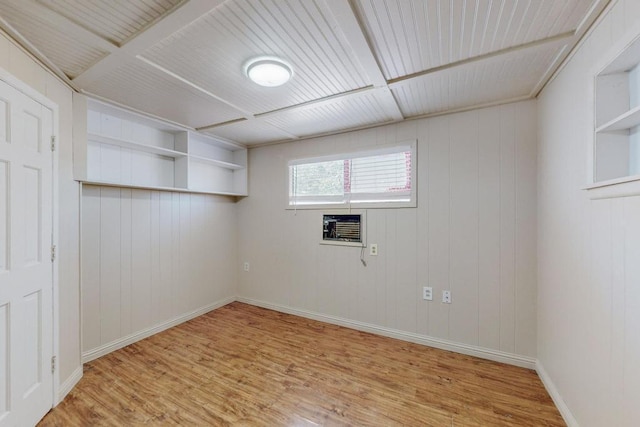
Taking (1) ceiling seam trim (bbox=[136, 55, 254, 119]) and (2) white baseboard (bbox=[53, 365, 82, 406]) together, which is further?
(2) white baseboard (bbox=[53, 365, 82, 406])

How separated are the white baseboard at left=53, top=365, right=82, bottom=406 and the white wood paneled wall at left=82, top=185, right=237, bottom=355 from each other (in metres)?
0.33

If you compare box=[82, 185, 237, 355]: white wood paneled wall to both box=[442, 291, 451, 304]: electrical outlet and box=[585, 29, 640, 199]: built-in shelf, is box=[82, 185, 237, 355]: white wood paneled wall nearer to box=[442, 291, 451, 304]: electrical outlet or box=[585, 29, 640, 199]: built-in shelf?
box=[442, 291, 451, 304]: electrical outlet

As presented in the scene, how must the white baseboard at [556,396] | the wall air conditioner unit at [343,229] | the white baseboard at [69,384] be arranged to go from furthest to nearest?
the wall air conditioner unit at [343,229] → the white baseboard at [69,384] → the white baseboard at [556,396]

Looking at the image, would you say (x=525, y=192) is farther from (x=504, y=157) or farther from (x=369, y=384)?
(x=369, y=384)

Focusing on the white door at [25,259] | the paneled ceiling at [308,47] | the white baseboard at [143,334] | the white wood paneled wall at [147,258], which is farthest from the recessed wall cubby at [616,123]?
the white baseboard at [143,334]

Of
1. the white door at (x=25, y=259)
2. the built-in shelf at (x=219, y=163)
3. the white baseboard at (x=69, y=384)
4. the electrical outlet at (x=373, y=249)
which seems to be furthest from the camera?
the built-in shelf at (x=219, y=163)

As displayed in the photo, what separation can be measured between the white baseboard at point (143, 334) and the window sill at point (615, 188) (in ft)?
12.6

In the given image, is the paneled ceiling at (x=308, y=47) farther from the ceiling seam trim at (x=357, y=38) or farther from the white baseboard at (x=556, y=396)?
the white baseboard at (x=556, y=396)

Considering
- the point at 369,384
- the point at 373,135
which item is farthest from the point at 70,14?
the point at 369,384

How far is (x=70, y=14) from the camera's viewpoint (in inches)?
52.3

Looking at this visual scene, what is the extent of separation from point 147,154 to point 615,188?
12.2 ft

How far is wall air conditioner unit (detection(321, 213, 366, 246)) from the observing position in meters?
3.10

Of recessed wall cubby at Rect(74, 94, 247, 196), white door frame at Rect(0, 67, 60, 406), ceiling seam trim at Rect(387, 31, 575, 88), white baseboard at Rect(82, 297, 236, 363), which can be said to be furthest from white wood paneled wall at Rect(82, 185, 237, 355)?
ceiling seam trim at Rect(387, 31, 575, 88)

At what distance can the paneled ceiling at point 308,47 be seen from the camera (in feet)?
4.28
